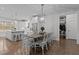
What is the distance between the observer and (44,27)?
2.69 m

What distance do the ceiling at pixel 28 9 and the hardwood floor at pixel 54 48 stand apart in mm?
548

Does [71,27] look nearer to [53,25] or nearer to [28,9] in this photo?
[53,25]

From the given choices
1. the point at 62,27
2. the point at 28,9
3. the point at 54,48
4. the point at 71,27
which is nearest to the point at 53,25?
the point at 62,27

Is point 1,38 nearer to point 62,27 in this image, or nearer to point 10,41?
point 10,41

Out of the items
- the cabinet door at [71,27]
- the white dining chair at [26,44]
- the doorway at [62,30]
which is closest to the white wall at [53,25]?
the doorway at [62,30]

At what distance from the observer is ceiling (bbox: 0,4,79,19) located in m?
2.62

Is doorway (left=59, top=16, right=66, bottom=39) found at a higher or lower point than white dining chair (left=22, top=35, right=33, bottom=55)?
higher

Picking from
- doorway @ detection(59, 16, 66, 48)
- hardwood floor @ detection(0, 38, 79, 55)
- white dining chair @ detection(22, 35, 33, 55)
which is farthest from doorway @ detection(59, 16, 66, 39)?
white dining chair @ detection(22, 35, 33, 55)

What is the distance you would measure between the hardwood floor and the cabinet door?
0.10 meters

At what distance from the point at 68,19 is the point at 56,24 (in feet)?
0.91

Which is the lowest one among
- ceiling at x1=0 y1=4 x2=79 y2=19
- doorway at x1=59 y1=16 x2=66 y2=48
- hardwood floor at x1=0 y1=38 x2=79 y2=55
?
hardwood floor at x1=0 y1=38 x2=79 y2=55

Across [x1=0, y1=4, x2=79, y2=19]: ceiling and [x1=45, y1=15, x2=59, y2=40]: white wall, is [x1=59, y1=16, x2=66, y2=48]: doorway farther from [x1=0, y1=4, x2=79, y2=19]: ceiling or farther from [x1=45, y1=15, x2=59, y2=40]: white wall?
[x1=0, y1=4, x2=79, y2=19]: ceiling
